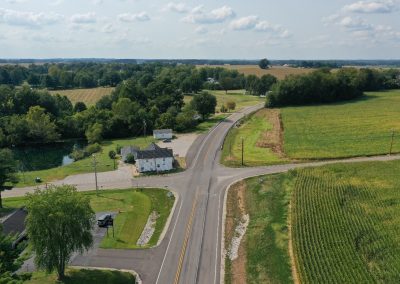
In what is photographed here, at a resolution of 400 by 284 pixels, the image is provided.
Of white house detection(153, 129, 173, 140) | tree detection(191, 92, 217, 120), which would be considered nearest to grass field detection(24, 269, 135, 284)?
white house detection(153, 129, 173, 140)

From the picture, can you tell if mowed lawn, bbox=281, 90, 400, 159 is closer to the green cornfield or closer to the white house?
the green cornfield

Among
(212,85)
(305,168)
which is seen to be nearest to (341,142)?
(305,168)

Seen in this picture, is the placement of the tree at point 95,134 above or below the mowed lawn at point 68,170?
above

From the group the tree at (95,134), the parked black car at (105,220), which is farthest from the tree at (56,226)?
the tree at (95,134)

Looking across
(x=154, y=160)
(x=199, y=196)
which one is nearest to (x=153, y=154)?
(x=154, y=160)

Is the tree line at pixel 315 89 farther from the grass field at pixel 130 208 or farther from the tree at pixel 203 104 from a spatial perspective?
the grass field at pixel 130 208

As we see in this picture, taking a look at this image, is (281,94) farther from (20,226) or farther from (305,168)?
(20,226)
